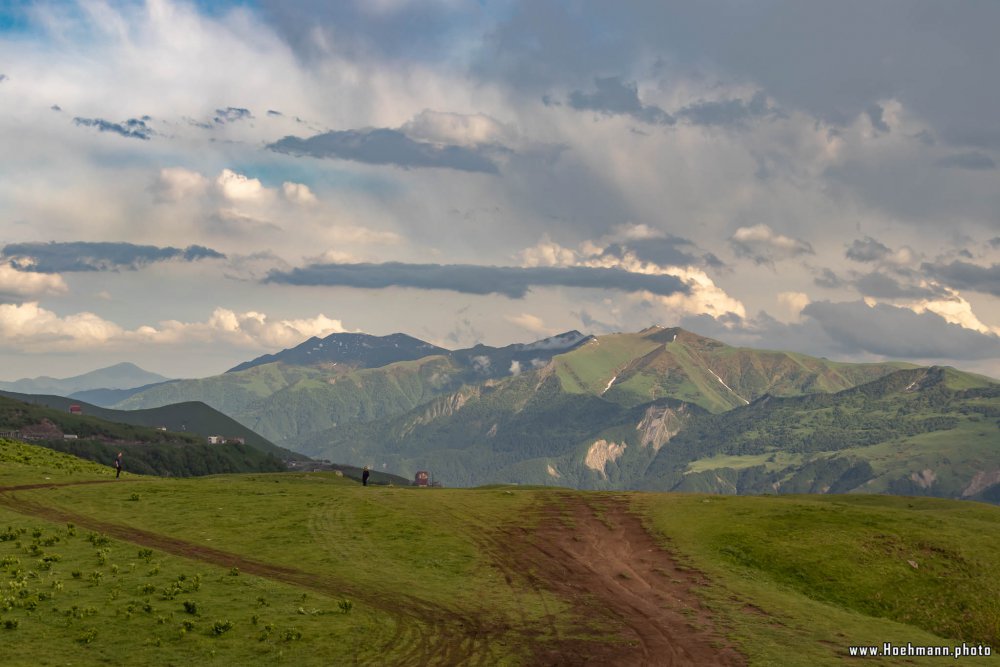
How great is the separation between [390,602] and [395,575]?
686 centimetres

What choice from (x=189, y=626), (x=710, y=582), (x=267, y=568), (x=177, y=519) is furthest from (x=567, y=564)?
(x=177, y=519)

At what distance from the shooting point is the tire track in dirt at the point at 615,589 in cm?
4734

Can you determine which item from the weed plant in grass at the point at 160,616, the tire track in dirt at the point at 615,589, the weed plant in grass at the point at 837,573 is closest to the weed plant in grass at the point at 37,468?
the weed plant in grass at the point at 160,616

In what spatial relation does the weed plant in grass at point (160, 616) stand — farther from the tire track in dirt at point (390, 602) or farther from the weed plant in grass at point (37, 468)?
the weed plant in grass at point (37, 468)

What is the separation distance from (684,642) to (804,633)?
8.90 metres

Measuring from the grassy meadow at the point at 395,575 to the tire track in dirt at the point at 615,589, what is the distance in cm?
127

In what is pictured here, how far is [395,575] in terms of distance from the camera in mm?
61406

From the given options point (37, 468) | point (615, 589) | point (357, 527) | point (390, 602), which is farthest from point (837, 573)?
point (37, 468)

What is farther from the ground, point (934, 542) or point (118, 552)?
point (934, 542)

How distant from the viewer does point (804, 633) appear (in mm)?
53656

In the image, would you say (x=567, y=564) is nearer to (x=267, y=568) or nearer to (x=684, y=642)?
(x=684, y=642)

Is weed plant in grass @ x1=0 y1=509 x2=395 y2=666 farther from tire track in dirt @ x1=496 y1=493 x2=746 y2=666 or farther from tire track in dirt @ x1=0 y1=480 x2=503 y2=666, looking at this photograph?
tire track in dirt @ x1=496 y1=493 x2=746 y2=666

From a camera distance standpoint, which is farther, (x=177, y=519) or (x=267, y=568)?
(x=177, y=519)

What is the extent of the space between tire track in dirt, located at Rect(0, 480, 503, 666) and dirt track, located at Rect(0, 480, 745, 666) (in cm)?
6
